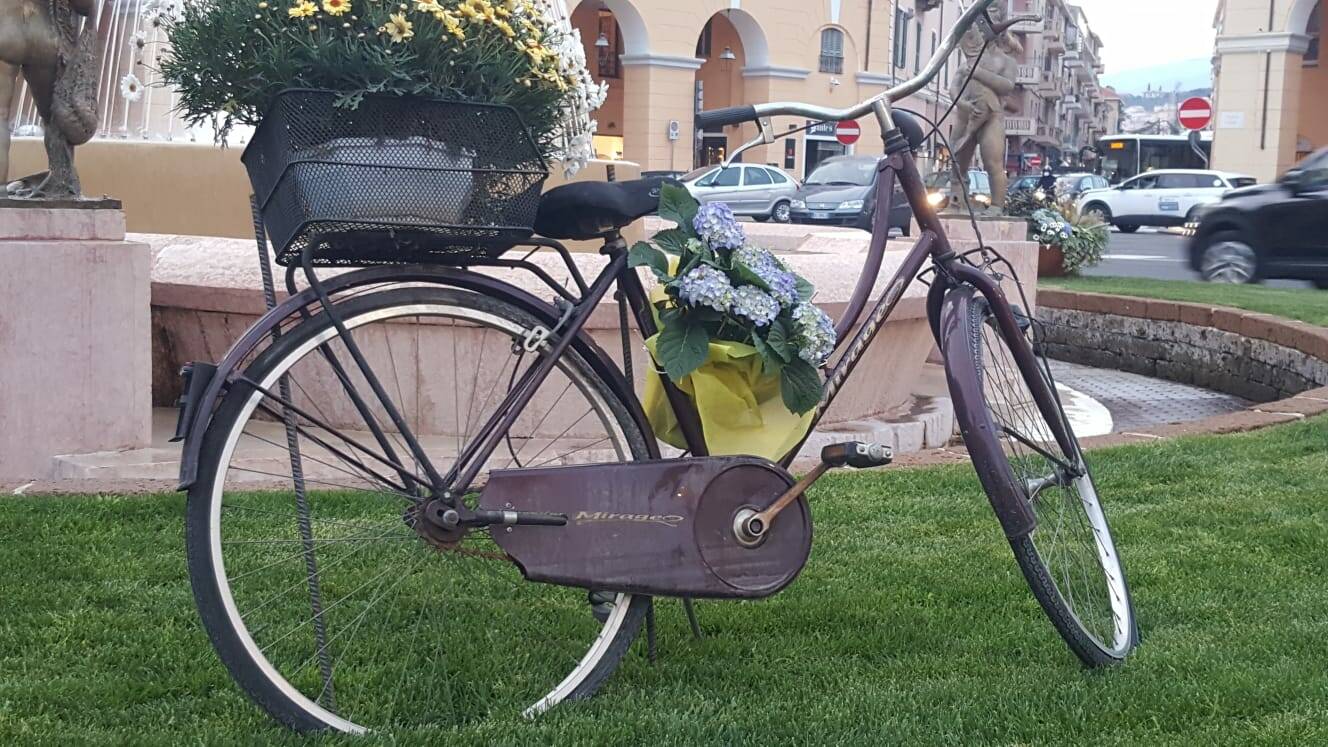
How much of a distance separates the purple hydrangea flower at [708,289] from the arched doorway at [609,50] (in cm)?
3269

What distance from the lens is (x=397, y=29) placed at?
2584 millimetres

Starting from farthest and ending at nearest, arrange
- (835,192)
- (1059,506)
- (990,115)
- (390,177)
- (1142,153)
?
(1142,153), (835,192), (990,115), (1059,506), (390,177)

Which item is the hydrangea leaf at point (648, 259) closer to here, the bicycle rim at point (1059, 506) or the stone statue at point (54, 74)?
the bicycle rim at point (1059, 506)

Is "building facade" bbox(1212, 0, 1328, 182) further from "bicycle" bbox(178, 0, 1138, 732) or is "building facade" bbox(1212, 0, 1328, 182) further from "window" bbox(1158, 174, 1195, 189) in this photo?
"bicycle" bbox(178, 0, 1138, 732)

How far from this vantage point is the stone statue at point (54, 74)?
5.01 m

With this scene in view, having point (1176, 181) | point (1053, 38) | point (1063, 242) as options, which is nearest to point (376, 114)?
point (1063, 242)

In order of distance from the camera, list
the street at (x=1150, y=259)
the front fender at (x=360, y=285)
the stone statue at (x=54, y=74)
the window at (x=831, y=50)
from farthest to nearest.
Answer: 1. the window at (x=831, y=50)
2. the street at (x=1150, y=259)
3. the stone statue at (x=54, y=74)
4. the front fender at (x=360, y=285)

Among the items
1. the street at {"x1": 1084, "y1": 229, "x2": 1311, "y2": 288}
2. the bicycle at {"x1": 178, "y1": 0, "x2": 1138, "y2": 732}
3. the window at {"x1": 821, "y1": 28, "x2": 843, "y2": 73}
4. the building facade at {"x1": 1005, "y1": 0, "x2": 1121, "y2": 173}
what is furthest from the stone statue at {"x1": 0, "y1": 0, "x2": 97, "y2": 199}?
the building facade at {"x1": 1005, "y1": 0, "x2": 1121, "y2": 173}

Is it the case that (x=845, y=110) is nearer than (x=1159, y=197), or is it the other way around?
(x=845, y=110)

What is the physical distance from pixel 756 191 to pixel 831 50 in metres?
13.2

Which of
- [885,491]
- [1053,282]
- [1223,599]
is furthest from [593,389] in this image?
[1053,282]

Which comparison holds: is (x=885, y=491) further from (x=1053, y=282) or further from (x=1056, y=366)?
(x=1053, y=282)

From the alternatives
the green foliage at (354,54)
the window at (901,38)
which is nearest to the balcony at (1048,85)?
the window at (901,38)

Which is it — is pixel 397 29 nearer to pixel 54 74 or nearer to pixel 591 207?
pixel 591 207
